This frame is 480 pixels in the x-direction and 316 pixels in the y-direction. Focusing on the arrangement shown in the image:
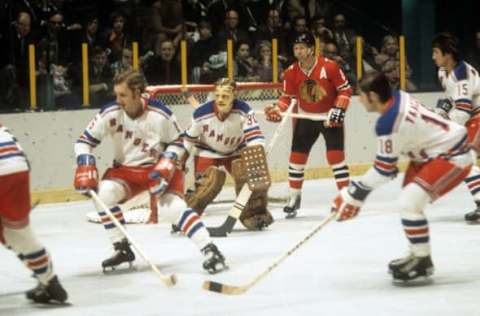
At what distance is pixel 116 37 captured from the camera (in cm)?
1005

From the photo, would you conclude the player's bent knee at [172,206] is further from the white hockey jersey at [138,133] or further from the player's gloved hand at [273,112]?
the player's gloved hand at [273,112]

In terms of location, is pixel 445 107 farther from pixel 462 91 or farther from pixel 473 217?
pixel 473 217

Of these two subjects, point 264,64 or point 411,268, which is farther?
point 264,64

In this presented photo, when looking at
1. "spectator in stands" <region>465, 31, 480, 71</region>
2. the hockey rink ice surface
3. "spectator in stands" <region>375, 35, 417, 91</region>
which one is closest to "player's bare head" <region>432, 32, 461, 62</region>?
the hockey rink ice surface

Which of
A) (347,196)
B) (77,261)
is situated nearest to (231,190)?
(77,261)

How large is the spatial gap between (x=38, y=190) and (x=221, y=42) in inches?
88.0

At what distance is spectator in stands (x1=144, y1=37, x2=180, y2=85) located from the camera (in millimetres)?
10172

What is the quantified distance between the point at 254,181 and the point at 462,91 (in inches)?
57.9

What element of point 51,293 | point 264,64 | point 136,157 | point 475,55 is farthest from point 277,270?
point 475,55

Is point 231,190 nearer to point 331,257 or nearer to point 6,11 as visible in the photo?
point 6,11

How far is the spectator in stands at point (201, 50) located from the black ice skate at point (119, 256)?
413 centimetres

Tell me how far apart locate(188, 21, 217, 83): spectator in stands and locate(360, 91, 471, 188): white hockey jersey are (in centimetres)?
478

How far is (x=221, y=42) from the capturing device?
34.9 ft

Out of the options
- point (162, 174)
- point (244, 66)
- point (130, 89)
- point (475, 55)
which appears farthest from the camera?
point (475, 55)
